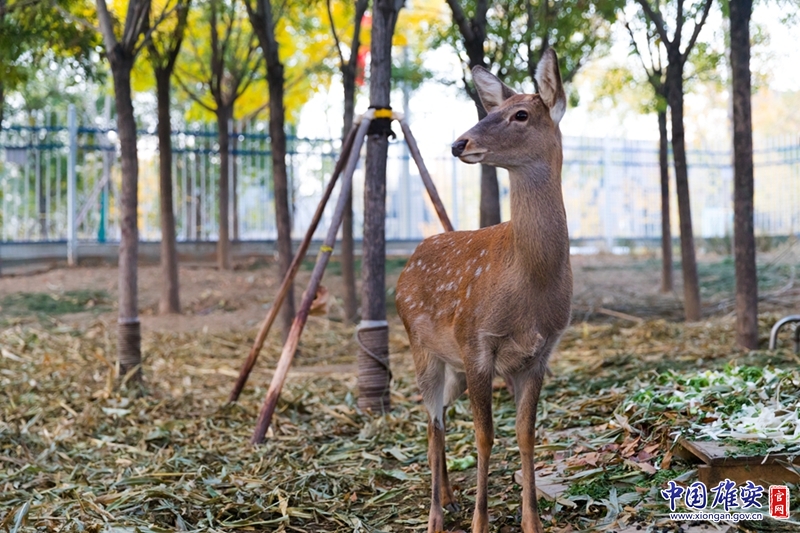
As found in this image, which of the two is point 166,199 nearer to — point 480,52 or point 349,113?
point 349,113

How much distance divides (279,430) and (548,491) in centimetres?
255

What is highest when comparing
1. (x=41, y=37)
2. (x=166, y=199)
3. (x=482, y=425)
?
(x=41, y=37)

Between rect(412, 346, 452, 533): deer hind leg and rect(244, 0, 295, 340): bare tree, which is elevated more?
rect(244, 0, 295, 340): bare tree

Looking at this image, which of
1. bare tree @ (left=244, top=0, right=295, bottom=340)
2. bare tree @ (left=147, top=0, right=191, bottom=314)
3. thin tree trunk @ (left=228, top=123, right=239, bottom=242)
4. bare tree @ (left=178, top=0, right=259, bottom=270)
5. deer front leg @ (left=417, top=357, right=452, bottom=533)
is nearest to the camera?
deer front leg @ (left=417, top=357, right=452, bottom=533)

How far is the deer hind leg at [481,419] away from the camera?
3.82 m

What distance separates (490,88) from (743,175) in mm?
3451

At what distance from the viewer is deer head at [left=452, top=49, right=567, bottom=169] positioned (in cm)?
372

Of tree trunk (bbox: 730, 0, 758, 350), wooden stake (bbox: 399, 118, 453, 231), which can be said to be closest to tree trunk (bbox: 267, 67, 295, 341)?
wooden stake (bbox: 399, 118, 453, 231)

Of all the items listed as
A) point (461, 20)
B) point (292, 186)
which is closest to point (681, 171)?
point (461, 20)

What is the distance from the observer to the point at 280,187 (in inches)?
367

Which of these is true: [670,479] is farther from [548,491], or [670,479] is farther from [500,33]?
[500,33]

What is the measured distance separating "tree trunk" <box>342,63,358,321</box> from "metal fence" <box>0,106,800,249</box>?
5.87 metres

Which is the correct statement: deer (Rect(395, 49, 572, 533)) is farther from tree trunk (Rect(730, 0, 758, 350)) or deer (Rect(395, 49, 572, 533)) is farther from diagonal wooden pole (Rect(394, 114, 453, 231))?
tree trunk (Rect(730, 0, 758, 350))

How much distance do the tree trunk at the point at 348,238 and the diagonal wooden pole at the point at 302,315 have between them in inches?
174
